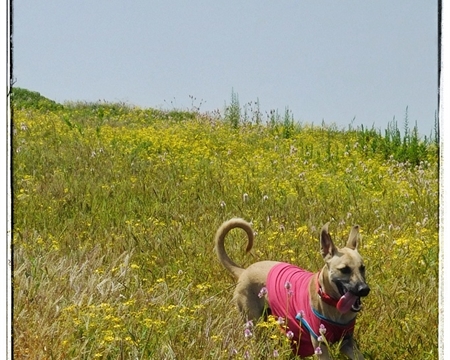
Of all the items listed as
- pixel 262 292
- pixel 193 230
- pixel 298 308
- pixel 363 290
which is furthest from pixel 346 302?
pixel 193 230

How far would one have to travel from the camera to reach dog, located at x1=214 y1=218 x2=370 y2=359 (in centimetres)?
432

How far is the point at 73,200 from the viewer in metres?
6.88

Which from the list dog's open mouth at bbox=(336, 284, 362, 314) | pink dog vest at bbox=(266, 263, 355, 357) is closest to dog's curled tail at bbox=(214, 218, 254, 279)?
pink dog vest at bbox=(266, 263, 355, 357)

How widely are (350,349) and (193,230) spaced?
2.06m

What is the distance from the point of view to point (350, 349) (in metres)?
4.47

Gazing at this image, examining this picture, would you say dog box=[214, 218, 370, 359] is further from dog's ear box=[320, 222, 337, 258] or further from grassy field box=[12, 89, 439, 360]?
grassy field box=[12, 89, 439, 360]

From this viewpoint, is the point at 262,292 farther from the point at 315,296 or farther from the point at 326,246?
the point at 326,246

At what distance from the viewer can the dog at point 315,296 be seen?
14.2 feet

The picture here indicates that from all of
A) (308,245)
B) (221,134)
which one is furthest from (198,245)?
(221,134)

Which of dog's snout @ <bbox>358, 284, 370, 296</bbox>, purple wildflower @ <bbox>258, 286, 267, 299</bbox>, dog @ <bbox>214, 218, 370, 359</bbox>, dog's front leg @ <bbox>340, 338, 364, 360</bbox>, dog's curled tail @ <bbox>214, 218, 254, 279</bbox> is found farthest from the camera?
dog's curled tail @ <bbox>214, 218, 254, 279</bbox>

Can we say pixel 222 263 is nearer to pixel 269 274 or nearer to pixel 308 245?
pixel 269 274

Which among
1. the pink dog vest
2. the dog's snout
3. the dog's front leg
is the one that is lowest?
the dog's front leg

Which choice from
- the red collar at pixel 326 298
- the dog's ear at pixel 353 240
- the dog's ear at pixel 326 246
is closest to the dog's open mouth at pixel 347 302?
the red collar at pixel 326 298

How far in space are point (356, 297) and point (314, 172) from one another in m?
4.58
